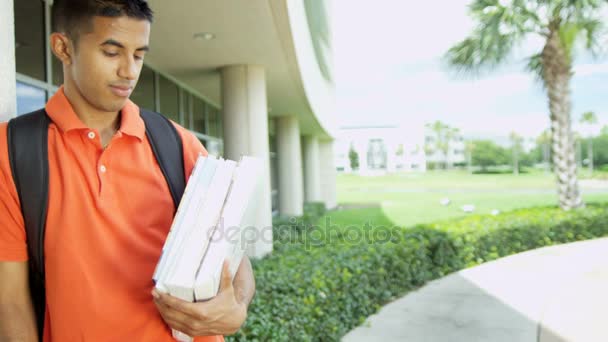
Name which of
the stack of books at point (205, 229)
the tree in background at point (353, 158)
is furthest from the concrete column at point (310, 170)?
the tree in background at point (353, 158)

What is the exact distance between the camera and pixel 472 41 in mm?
14383

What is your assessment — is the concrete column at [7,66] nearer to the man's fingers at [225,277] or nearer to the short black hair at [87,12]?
the short black hair at [87,12]

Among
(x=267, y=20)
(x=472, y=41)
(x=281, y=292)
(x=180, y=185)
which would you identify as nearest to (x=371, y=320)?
(x=281, y=292)

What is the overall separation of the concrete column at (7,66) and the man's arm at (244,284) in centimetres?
89

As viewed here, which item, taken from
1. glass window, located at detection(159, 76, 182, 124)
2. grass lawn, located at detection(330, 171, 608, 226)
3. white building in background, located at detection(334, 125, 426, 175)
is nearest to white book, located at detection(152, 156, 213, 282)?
glass window, located at detection(159, 76, 182, 124)

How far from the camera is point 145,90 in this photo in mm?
8078

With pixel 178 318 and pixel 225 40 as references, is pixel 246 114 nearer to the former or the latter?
pixel 225 40

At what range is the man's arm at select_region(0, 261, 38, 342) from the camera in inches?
47.9

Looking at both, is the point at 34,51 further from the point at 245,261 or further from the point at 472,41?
the point at 472,41

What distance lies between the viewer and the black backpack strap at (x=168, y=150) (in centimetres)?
140

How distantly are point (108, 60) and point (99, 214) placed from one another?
15.3 inches

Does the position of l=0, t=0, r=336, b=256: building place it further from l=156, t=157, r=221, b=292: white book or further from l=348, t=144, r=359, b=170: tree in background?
l=348, t=144, r=359, b=170: tree in background

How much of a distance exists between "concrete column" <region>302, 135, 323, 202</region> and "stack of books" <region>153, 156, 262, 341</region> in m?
22.0

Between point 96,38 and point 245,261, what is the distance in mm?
730
